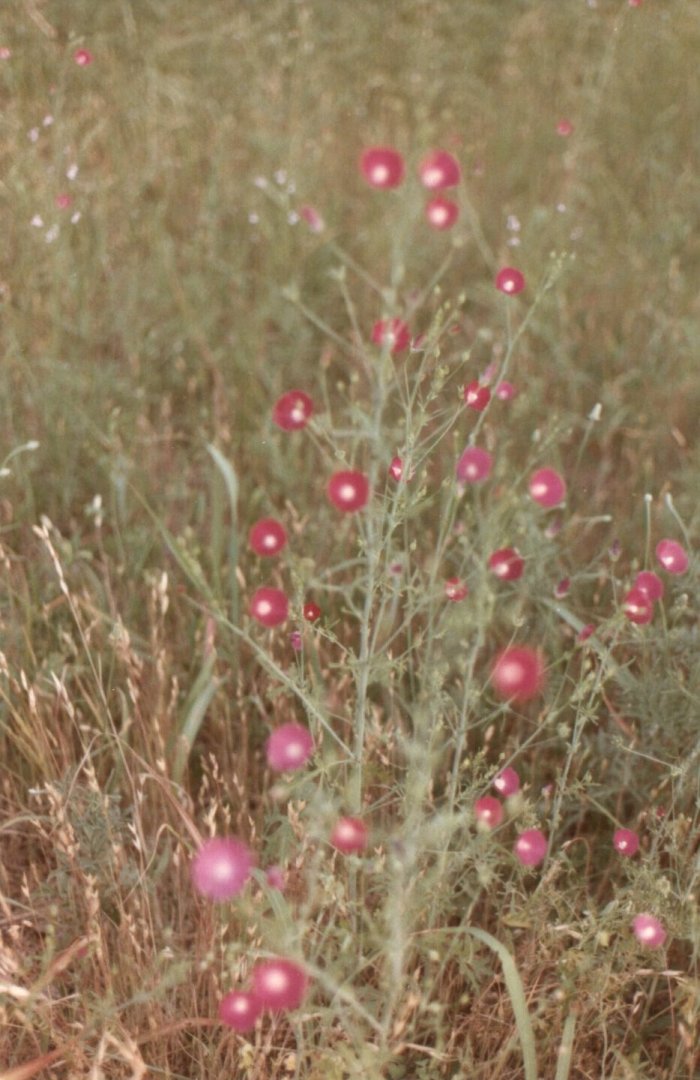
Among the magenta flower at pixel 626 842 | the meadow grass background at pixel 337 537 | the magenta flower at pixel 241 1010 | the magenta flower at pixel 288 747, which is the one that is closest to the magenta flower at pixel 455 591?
the meadow grass background at pixel 337 537

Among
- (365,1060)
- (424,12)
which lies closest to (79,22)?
(424,12)

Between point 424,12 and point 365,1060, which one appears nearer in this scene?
point 365,1060

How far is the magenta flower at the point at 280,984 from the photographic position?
1013 millimetres

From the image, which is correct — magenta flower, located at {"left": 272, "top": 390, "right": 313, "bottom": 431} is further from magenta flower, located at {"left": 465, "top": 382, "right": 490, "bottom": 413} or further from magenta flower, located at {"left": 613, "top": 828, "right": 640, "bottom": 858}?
magenta flower, located at {"left": 613, "top": 828, "right": 640, "bottom": 858}

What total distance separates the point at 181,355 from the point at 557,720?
1.41 metres

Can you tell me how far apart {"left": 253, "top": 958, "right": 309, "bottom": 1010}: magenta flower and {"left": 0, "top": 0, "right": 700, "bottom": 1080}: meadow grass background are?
0.03 m

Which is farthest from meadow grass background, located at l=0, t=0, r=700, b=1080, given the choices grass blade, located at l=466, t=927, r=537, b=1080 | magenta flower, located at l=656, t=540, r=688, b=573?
magenta flower, located at l=656, t=540, r=688, b=573

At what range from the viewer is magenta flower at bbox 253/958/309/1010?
3.32ft

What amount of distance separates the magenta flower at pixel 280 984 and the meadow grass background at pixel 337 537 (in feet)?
0.11

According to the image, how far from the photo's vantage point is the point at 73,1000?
4.81 ft

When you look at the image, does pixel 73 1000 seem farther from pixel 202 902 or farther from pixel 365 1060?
pixel 365 1060

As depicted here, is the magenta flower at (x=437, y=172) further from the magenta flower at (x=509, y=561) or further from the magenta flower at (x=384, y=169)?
the magenta flower at (x=509, y=561)

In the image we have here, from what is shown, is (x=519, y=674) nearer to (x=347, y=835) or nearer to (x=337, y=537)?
(x=347, y=835)

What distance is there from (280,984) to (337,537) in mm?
1179
